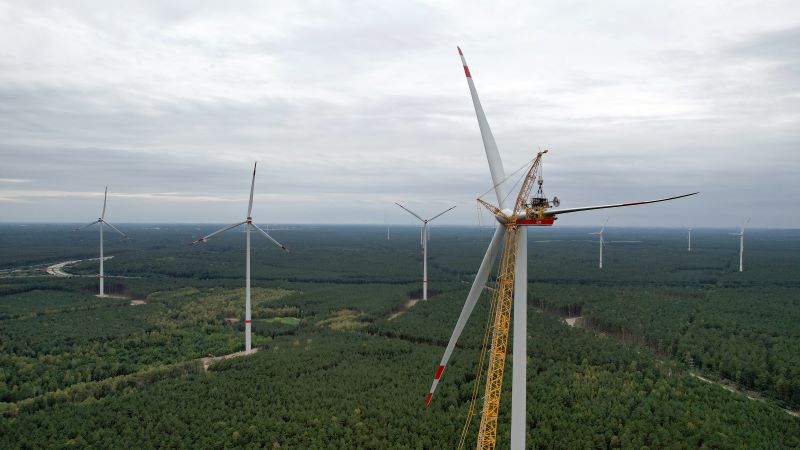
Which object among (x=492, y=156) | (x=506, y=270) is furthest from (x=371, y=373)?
(x=492, y=156)

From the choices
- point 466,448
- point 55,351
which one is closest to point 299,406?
point 466,448

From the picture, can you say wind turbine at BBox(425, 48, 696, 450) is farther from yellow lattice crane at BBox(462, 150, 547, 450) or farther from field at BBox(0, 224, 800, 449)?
field at BBox(0, 224, 800, 449)

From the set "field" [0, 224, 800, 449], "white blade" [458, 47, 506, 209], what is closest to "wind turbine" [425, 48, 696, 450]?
"white blade" [458, 47, 506, 209]

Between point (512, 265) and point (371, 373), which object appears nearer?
point (512, 265)

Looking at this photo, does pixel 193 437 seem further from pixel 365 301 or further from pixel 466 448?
pixel 365 301

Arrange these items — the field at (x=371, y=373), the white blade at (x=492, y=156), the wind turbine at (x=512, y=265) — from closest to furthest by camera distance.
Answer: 1. the wind turbine at (x=512, y=265)
2. the white blade at (x=492, y=156)
3. the field at (x=371, y=373)

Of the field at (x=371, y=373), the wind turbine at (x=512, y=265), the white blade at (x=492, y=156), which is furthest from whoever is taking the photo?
the field at (x=371, y=373)

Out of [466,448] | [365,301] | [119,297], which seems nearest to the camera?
[466,448]

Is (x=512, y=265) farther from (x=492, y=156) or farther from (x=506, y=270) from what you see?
(x=492, y=156)

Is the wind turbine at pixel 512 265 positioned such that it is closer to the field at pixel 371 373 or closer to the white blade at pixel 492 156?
the white blade at pixel 492 156

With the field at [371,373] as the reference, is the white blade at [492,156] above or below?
above

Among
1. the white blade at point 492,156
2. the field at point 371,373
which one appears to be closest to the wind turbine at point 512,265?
the white blade at point 492,156
